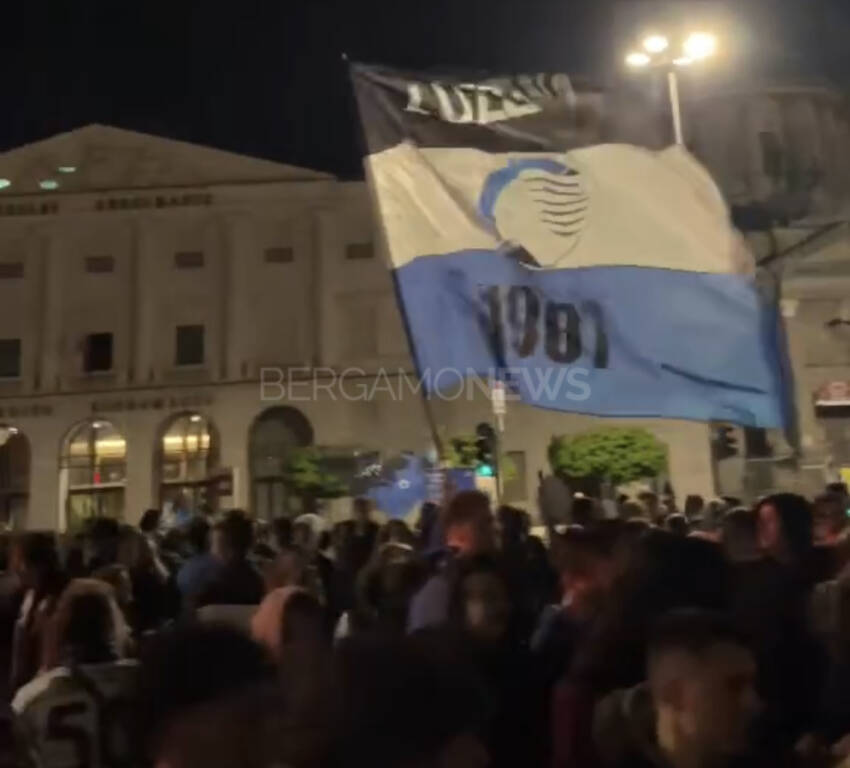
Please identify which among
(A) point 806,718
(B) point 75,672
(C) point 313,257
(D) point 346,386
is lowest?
(A) point 806,718

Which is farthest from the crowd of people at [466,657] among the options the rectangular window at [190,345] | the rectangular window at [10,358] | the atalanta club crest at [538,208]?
the rectangular window at [10,358]

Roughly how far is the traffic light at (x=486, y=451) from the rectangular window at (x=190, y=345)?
20.7 meters

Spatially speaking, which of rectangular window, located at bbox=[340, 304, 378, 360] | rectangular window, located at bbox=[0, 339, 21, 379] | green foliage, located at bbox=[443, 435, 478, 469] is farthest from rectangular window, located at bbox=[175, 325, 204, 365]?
green foliage, located at bbox=[443, 435, 478, 469]

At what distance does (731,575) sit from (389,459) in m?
31.4

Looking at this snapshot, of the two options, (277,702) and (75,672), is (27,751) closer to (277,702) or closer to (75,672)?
(277,702)

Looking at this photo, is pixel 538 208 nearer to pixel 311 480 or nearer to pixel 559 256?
pixel 559 256

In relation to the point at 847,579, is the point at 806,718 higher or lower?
lower

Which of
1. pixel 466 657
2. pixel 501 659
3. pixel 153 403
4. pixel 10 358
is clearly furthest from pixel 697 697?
pixel 10 358

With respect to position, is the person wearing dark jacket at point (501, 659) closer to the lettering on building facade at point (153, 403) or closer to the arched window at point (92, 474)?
the lettering on building facade at point (153, 403)

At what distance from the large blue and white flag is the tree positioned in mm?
26803

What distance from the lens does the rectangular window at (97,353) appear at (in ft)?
120

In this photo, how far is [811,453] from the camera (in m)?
32.1

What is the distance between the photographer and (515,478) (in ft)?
116

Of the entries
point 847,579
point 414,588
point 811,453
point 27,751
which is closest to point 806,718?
point 847,579
